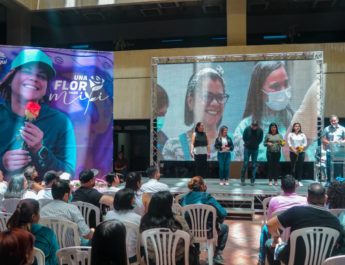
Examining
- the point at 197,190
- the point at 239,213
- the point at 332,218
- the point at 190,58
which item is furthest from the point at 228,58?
the point at 332,218

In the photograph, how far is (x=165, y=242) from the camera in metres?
3.15

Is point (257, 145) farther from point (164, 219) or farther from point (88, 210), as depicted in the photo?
point (164, 219)

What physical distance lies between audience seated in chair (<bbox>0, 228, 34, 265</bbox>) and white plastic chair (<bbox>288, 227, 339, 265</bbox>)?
191 centimetres

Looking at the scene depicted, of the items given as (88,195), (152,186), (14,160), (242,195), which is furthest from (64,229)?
(14,160)

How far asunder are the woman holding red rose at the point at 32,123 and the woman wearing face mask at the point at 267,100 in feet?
14.7

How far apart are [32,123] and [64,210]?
201 inches

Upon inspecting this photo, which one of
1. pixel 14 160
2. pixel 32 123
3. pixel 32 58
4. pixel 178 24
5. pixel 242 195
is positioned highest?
pixel 178 24

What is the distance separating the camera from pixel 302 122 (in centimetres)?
1037

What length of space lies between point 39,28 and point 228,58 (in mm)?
A: 7803

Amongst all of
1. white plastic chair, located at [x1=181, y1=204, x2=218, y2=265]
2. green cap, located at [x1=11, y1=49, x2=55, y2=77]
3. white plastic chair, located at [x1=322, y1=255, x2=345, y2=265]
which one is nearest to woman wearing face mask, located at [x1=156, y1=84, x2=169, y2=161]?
green cap, located at [x1=11, y1=49, x2=55, y2=77]

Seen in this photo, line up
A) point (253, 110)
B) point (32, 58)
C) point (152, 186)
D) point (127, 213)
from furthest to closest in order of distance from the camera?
point (253, 110), point (32, 58), point (152, 186), point (127, 213)

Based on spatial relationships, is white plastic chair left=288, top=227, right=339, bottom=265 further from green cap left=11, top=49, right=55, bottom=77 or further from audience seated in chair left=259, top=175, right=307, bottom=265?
green cap left=11, top=49, right=55, bottom=77

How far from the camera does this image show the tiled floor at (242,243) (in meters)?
4.93

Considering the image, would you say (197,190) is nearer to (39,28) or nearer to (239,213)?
(239,213)
